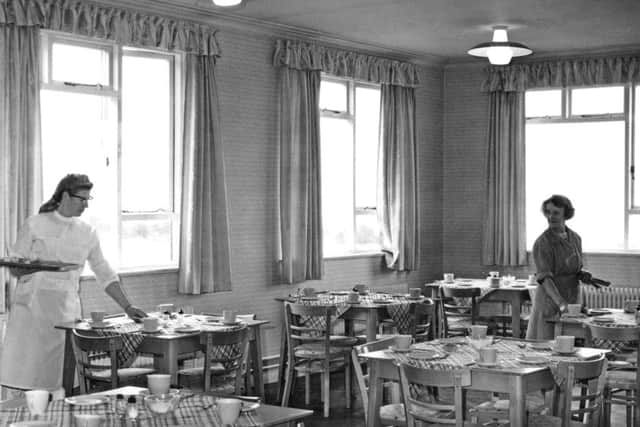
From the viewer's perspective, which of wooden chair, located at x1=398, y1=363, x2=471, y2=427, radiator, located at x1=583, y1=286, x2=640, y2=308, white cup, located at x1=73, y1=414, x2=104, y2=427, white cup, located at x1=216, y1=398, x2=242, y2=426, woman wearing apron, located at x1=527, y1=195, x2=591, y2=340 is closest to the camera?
white cup, located at x1=73, y1=414, x2=104, y2=427

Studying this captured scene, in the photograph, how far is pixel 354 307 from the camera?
23.3ft

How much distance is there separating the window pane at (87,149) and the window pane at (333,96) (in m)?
2.69

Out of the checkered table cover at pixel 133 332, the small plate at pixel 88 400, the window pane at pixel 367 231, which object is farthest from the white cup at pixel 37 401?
the window pane at pixel 367 231

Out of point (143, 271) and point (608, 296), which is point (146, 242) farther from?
point (608, 296)

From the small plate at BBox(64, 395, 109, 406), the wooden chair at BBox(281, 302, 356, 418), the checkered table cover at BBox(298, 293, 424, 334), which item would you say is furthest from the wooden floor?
the small plate at BBox(64, 395, 109, 406)

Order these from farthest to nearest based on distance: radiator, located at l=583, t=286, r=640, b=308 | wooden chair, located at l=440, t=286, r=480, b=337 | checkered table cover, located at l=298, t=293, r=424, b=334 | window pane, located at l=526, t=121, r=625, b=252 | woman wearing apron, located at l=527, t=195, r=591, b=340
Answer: window pane, located at l=526, t=121, r=625, b=252, radiator, located at l=583, t=286, r=640, b=308, wooden chair, located at l=440, t=286, r=480, b=337, checkered table cover, located at l=298, t=293, r=424, b=334, woman wearing apron, located at l=527, t=195, r=591, b=340

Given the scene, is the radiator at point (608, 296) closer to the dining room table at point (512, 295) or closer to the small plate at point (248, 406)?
the dining room table at point (512, 295)

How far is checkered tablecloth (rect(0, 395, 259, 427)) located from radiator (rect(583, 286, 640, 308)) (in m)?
7.02

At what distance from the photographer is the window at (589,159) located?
979cm

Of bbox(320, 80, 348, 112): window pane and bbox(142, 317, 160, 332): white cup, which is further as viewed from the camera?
bbox(320, 80, 348, 112): window pane

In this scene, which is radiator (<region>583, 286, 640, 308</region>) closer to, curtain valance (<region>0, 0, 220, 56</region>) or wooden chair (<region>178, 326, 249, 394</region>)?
curtain valance (<region>0, 0, 220, 56</region>)

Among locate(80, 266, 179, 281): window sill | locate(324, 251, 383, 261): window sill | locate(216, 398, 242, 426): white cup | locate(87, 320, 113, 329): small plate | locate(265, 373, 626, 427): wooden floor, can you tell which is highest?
locate(324, 251, 383, 261): window sill

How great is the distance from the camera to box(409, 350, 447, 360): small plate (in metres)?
4.61

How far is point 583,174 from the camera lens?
10117 mm
